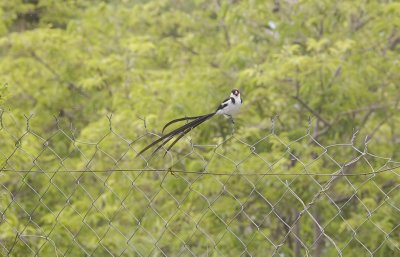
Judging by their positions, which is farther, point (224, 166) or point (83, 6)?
point (83, 6)

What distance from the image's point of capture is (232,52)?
625 cm

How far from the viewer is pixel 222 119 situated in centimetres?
595

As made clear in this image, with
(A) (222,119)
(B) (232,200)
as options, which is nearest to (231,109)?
(B) (232,200)

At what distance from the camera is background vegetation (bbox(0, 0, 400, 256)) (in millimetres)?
5422

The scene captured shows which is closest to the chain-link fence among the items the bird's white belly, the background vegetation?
the background vegetation

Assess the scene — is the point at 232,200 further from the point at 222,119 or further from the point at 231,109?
the point at 231,109

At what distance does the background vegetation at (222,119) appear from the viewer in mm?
5422

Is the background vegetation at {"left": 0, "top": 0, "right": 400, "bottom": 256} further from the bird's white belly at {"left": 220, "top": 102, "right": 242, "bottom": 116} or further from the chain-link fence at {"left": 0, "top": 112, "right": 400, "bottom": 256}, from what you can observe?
the bird's white belly at {"left": 220, "top": 102, "right": 242, "bottom": 116}

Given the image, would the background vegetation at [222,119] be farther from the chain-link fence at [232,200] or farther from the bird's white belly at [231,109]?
the bird's white belly at [231,109]

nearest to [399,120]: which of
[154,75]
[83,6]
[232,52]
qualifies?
[232,52]

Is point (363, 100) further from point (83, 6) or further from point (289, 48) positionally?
point (83, 6)

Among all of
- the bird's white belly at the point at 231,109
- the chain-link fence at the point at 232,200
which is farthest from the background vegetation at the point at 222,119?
the bird's white belly at the point at 231,109

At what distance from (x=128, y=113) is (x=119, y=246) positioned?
197 cm

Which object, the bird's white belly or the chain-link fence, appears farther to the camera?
the chain-link fence
